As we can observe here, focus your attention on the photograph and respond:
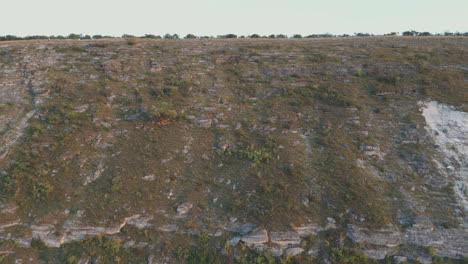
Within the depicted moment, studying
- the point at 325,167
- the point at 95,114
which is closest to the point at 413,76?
the point at 325,167

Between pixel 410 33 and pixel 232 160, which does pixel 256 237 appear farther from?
pixel 410 33

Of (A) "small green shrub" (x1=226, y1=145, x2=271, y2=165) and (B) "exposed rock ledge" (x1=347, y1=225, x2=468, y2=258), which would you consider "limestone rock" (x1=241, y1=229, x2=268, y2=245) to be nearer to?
(B) "exposed rock ledge" (x1=347, y1=225, x2=468, y2=258)

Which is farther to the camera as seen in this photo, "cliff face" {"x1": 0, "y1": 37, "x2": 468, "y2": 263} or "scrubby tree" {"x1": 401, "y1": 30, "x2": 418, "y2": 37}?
"scrubby tree" {"x1": 401, "y1": 30, "x2": 418, "y2": 37}

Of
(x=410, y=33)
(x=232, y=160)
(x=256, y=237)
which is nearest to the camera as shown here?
(x=256, y=237)

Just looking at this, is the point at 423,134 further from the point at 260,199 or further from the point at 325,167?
the point at 260,199

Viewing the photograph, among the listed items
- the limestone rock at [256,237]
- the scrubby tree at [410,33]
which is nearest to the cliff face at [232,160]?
the limestone rock at [256,237]

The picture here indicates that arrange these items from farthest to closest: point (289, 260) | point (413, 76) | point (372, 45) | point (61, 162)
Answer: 1. point (372, 45)
2. point (413, 76)
3. point (61, 162)
4. point (289, 260)

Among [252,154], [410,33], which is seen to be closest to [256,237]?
[252,154]

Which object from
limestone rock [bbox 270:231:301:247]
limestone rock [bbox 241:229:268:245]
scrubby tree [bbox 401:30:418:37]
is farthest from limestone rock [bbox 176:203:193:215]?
scrubby tree [bbox 401:30:418:37]
